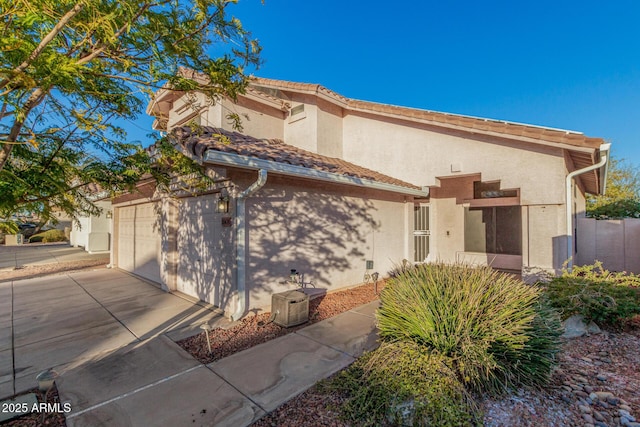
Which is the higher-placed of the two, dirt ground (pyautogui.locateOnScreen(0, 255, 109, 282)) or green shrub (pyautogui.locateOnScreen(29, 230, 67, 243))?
green shrub (pyautogui.locateOnScreen(29, 230, 67, 243))

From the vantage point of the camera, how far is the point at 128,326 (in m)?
5.75

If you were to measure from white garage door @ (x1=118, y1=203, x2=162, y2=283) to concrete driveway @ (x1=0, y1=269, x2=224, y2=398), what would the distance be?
2.40 ft

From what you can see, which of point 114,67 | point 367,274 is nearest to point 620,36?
point 367,274

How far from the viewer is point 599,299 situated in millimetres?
5121

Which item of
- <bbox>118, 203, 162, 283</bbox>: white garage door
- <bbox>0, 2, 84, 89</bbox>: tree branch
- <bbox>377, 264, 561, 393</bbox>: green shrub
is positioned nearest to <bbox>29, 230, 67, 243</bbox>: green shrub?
<bbox>118, 203, 162, 283</bbox>: white garage door

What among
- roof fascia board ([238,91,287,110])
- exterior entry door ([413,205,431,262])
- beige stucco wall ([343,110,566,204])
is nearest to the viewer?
beige stucco wall ([343,110,566,204])

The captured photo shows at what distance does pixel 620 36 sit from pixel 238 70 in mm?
14812

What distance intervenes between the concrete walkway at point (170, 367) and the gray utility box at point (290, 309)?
30 cm

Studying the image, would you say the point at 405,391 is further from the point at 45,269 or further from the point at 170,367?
the point at 45,269

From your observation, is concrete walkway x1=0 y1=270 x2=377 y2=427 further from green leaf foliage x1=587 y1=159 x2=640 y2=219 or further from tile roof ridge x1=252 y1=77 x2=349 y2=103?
green leaf foliage x1=587 y1=159 x2=640 y2=219

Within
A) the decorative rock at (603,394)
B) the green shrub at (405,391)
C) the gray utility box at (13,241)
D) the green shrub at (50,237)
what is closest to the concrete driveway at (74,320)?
the green shrub at (405,391)

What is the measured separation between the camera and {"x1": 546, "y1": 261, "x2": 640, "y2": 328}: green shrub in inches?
197

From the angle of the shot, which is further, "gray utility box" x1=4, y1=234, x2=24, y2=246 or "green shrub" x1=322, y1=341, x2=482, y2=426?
"gray utility box" x1=4, y1=234, x2=24, y2=246

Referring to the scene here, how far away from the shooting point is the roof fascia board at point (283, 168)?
5025 mm
